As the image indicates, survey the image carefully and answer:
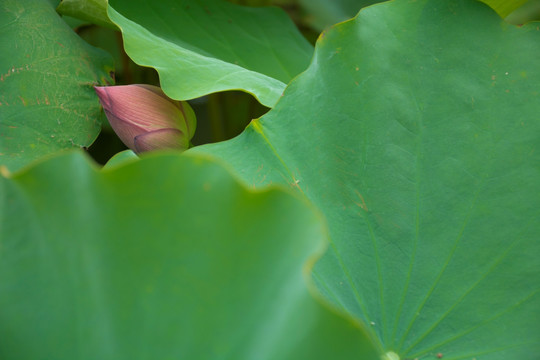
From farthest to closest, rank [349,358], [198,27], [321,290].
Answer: [198,27] → [321,290] → [349,358]

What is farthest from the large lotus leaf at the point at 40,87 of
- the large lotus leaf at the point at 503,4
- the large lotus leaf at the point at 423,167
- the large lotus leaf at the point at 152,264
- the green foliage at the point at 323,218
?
the large lotus leaf at the point at 503,4

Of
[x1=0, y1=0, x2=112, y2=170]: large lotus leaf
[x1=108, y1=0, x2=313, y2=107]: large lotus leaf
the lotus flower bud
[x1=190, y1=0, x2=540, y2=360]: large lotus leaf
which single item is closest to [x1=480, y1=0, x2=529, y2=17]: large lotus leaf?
[x1=190, y1=0, x2=540, y2=360]: large lotus leaf

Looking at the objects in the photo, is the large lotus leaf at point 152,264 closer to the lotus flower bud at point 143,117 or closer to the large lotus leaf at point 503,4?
the lotus flower bud at point 143,117

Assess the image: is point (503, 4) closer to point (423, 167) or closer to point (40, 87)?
point (423, 167)

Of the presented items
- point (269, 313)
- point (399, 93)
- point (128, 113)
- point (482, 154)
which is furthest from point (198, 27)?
point (269, 313)

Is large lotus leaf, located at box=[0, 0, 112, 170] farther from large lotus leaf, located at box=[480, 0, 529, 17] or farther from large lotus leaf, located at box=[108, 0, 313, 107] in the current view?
large lotus leaf, located at box=[480, 0, 529, 17]

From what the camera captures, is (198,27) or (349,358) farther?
(198,27)

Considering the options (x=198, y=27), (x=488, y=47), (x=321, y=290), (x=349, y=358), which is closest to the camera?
(x=349, y=358)

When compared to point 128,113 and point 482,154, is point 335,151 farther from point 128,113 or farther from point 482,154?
point 128,113
